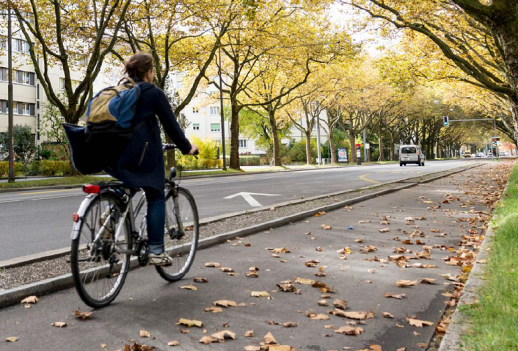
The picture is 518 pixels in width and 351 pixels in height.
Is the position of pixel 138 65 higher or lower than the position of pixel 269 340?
higher

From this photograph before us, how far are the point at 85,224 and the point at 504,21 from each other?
11634 mm

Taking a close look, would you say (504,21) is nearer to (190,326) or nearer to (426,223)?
(426,223)

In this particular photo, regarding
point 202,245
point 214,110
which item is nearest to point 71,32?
point 202,245

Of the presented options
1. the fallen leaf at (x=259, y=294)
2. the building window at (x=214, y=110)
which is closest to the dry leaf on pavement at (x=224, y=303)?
the fallen leaf at (x=259, y=294)

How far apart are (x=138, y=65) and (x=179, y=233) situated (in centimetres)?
172

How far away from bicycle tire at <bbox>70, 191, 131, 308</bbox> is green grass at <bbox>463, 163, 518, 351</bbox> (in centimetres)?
261

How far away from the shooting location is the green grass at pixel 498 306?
289cm

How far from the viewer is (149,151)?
3908mm

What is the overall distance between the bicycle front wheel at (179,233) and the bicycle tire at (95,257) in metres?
0.61

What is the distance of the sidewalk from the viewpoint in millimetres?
3320

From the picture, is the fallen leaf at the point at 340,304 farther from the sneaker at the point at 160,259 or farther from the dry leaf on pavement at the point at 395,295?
the sneaker at the point at 160,259

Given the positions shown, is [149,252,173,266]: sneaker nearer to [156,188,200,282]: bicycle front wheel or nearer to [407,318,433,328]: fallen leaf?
[156,188,200,282]: bicycle front wheel

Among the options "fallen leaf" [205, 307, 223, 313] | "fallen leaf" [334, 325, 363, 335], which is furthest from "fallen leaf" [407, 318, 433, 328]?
"fallen leaf" [205, 307, 223, 313]

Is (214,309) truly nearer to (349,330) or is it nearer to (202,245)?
(349,330)
